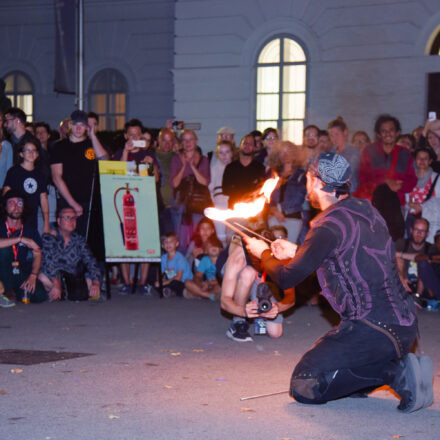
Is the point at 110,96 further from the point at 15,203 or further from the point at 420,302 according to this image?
the point at 420,302

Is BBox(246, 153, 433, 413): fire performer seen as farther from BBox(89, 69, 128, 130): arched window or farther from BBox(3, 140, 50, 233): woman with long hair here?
BBox(89, 69, 128, 130): arched window

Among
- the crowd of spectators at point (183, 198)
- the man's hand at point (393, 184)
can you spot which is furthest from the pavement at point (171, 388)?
the man's hand at point (393, 184)

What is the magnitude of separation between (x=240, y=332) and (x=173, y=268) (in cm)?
329

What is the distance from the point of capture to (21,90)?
22.6 meters

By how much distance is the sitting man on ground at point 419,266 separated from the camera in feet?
31.3

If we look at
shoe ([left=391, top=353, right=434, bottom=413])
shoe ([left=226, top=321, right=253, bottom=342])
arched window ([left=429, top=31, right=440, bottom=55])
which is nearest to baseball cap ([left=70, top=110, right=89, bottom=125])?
shoe ([left=226, top=321, right=253, bottom=342])

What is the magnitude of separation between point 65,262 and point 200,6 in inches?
413

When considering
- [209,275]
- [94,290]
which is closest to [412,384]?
[209,275]

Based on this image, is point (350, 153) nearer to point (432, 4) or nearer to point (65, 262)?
point (65, 262)

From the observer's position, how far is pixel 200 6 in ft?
61.4

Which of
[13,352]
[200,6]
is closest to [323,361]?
[13,352]

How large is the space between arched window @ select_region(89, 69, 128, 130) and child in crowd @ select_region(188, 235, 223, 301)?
11.9 m

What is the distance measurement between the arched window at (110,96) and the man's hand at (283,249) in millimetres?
16702

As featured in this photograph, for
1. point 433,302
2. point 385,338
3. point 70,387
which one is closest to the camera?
point 385,338
